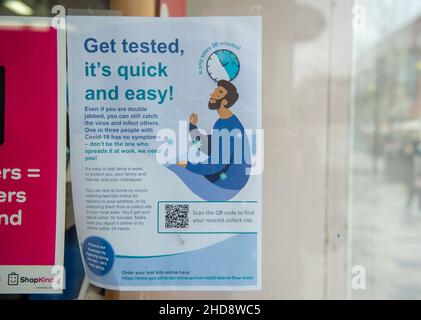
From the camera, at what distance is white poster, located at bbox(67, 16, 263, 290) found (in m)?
1.41

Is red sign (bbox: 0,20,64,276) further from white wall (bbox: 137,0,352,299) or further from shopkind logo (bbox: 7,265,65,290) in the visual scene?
white wall (bbox: 137,0,352,299)

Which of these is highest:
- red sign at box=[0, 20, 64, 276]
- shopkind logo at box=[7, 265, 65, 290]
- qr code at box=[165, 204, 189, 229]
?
→ red sign at box=[0, 20, 64, 276]

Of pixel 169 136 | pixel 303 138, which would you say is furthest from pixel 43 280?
pixel 303 138

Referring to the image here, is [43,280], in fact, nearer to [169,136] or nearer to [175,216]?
[175,216]

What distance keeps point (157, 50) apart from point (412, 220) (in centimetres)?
111

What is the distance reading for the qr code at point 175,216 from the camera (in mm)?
1425

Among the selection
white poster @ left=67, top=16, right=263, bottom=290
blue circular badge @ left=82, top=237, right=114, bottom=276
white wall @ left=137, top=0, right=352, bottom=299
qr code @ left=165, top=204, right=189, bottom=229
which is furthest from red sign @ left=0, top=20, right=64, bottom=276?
white wall @ left=137, top=0, right=352, bottom=299

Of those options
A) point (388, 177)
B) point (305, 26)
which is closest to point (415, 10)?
point (305, 26)

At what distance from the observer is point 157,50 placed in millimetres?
Result: 1409

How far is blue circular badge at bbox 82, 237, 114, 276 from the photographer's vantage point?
144cm

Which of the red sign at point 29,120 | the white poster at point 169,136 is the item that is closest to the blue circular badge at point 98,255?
the white poster at point 169,136

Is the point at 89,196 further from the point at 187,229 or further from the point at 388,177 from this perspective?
the point at 388,177

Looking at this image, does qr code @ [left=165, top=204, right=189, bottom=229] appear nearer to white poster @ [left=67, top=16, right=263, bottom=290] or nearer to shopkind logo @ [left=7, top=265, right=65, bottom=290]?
white poster @ [left=67, top=16, right=263, bottom=290]

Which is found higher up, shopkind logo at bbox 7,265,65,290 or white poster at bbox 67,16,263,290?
white poster at bbox 67,16,263,290
